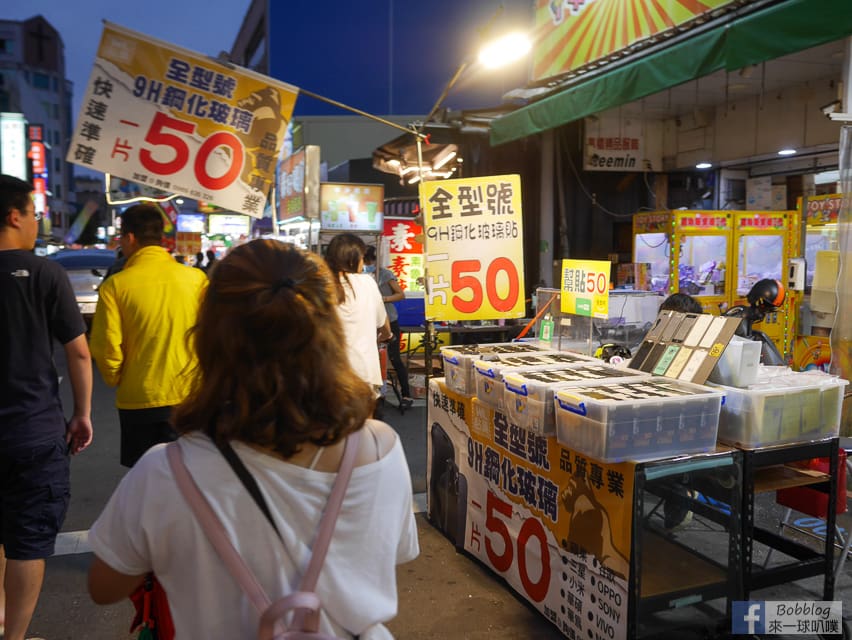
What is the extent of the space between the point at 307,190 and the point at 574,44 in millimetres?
4654

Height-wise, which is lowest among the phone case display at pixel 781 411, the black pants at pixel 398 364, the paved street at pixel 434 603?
the paved street at pixel 434 603

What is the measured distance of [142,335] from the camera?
354 centimetres

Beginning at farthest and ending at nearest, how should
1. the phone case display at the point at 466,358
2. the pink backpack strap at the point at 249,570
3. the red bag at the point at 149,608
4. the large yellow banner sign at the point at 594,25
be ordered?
1. the large yellow banner sign at the point at 594,25
2. the phone case display at the point at 466,358
3. the red bag at the point at 149,608
4. the pink backpack strap at the point at 249,570

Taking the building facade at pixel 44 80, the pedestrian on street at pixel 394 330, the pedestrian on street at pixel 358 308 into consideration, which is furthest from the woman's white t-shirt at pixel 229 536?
the building facade at pixel 44 80

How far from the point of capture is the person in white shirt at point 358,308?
4.73 m

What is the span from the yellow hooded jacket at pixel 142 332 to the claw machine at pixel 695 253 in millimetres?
7763

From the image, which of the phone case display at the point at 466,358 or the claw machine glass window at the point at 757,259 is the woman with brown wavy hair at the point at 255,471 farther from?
the claw machine glass window at the point at 757,259

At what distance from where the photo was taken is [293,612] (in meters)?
1.35

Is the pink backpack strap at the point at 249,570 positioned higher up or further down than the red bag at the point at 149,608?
higher up

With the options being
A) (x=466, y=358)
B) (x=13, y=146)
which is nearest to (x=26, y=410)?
(x=466, y=358)

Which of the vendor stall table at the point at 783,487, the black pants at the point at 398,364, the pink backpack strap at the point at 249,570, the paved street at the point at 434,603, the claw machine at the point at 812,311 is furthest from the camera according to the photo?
the black pants at the point at 398,364

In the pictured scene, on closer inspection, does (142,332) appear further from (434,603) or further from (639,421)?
(639,421)

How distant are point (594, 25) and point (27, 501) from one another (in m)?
8.84

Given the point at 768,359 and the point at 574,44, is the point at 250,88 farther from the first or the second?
the point at 574,44
